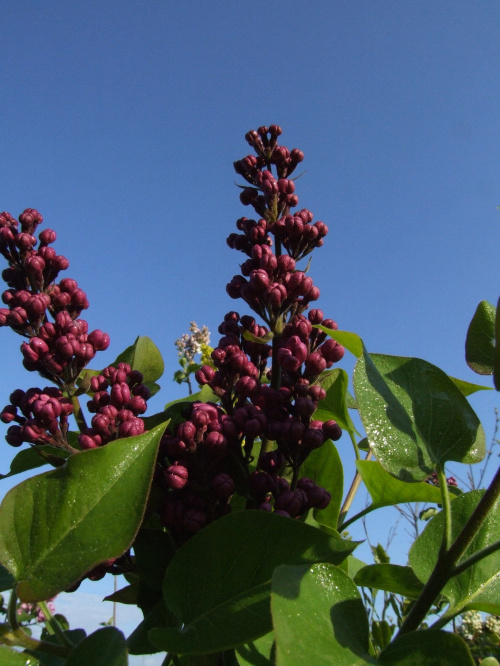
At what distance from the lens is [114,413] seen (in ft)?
3.33

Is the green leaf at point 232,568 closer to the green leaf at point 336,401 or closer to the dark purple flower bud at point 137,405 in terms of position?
the dark purple flower bud at point 137,405

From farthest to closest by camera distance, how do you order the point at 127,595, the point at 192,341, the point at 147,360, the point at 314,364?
the point at 192,341
the point at 147,360
the point at 314,364
the point at 127,595

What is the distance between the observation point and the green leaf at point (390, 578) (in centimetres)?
100

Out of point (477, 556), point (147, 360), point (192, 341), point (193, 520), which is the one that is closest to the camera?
point (477, 556)

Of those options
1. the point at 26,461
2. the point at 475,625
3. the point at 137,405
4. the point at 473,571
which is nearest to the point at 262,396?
the point at 137,405

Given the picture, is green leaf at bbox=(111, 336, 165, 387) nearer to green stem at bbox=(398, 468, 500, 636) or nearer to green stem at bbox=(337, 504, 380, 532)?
green stem at bbox=(337, 504, 380, 532)

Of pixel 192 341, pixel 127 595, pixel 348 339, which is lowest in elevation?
pixel 127 595

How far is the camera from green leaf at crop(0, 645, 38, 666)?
698 mm

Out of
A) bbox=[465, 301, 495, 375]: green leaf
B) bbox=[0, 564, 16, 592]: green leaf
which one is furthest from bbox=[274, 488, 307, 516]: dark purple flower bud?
bbox=[0, 564, 16, 592]: green leaf

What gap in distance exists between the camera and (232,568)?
0.79 metres

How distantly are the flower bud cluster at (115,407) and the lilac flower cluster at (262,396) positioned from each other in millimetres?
73

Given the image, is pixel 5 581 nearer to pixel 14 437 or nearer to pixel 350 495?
pixel 14 437

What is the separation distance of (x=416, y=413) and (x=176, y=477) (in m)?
0.38

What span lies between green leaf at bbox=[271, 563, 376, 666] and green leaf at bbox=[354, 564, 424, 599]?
24 centimetres
